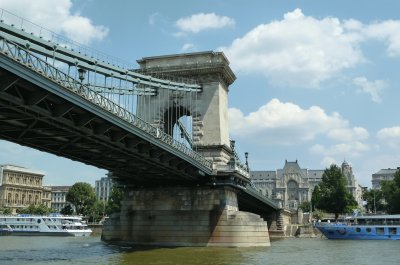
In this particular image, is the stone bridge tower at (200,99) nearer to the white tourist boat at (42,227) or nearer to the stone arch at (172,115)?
the stone arch at (172,115)

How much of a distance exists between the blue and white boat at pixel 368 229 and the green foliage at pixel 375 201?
5146cm

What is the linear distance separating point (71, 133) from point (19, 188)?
123596 mm

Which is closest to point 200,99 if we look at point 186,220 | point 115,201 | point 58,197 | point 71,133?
point 186,220

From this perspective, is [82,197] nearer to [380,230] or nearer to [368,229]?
[368,229]

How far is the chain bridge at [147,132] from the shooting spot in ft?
70.1

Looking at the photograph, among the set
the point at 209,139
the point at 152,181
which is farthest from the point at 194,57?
the point at 152,181

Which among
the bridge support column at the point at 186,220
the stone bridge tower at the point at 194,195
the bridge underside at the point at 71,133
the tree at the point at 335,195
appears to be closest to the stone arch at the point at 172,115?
the stone bridge tower at the point at 194,195

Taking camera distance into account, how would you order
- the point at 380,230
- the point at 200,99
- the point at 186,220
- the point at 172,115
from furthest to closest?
the point at 380,230, the point at 172,115, the point at 200,99, the point at 186,220

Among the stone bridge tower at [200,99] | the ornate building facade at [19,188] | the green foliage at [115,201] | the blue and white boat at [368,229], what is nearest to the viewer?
the stone bridge tower at [200,99]

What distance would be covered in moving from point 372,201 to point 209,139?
92010 millimetres

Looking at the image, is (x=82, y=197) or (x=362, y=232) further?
(x=82, y=197)

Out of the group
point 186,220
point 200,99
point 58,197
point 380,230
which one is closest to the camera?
point 186,220

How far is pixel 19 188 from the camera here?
5522 inches

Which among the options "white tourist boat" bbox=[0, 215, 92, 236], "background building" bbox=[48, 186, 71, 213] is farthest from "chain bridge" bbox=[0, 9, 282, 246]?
"background building" bbox=[48, 186, 71, 213]
